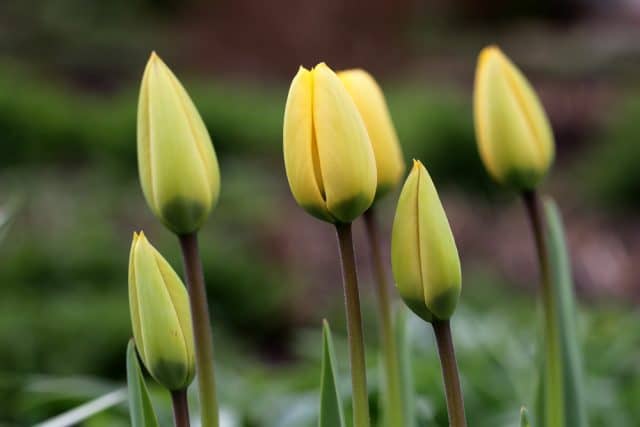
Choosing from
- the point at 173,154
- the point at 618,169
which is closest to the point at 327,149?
the point at 173,154

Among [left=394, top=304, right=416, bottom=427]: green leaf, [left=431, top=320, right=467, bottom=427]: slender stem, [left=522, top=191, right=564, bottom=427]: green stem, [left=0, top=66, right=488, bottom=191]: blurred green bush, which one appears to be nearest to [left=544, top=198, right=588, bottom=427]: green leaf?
[left=522, top=191, right=564, bottom=427]: green stem

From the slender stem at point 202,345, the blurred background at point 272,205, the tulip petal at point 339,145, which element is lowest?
the slender stem at point 202,345

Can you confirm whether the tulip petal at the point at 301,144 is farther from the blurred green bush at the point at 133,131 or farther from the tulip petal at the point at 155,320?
the blurred green bush at the point at 133,131

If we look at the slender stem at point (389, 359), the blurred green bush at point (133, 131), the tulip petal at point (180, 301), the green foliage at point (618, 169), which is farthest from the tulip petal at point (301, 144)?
the blurred green bush at point (133, 131)

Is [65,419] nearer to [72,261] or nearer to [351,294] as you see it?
[351,294]

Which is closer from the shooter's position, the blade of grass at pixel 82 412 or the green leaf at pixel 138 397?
the green leaf at pixel 138 397

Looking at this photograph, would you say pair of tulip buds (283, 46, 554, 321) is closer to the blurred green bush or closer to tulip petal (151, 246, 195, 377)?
tulip petal (151, 246, 195, 377)

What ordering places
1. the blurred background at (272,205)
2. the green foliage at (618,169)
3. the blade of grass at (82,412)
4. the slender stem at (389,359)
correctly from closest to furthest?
the slender stem at (389,359), the blade of grass at (82,412), the blurred background at (272,205), the green foliage at (618,169)
